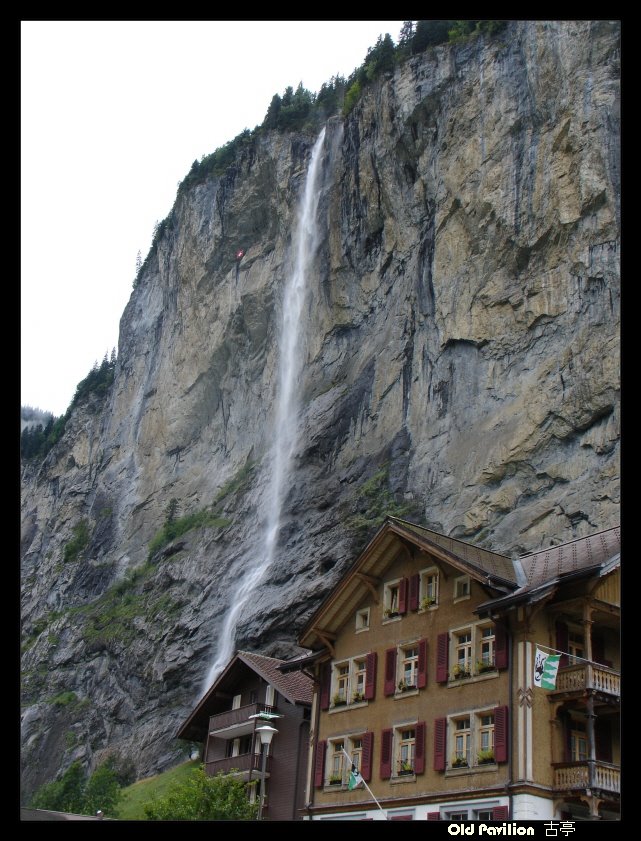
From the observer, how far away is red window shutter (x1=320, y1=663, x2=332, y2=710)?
3206 cm

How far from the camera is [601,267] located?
56562 millimetres

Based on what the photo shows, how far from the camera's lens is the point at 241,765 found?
118 ft

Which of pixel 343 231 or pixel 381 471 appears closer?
pixel 381 471

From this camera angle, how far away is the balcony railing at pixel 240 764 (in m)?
35.3

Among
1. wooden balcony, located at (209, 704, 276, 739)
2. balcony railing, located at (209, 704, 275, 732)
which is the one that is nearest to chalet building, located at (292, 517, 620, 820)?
balcony railing, located at (209, 704, 275, 732)

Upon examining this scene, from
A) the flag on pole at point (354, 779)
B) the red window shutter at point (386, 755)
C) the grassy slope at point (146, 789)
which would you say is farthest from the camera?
the grassy slope at point (146, 789)

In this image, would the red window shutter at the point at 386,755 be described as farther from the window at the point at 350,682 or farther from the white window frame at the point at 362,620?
the white window frame at the point at 362,620

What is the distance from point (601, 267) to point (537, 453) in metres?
11.0

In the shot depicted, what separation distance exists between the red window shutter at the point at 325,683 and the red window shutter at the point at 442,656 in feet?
16.2

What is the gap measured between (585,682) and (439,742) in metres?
4.47

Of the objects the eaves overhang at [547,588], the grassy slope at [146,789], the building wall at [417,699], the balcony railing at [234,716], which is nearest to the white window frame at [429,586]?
the building wall at [417,699]

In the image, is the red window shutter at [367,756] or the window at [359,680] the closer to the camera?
the red window shutter at [367,756]
